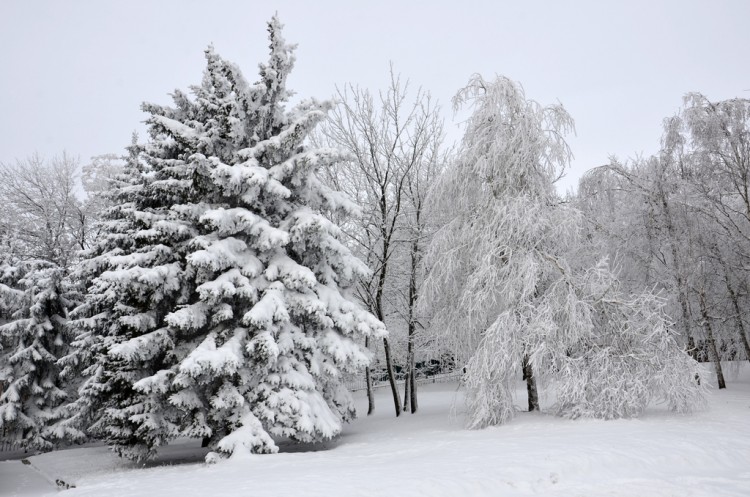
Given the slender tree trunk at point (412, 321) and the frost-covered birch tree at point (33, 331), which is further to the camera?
the frost-covered birch tree at point (33, 331)

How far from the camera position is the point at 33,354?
65.5 ft

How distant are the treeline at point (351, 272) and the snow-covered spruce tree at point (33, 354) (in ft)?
12.6

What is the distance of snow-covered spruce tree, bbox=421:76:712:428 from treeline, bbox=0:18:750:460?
0.05 metres

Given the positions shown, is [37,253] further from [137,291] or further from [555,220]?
[555,220]

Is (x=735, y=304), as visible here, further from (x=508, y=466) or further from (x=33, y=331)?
(x=33, y=331)

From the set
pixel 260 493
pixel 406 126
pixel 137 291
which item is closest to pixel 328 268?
pixel 137 291

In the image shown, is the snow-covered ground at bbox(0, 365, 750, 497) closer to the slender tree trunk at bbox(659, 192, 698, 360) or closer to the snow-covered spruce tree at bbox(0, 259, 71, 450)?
the slender tree trunk at bbox(659, 192, 698, 360)

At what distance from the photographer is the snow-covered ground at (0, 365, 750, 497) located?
6.95 meters

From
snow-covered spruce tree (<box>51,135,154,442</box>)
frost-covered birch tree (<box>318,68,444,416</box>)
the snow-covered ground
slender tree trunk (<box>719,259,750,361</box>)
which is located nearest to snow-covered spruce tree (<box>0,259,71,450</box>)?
snow-covered spruce tree (<box>51,135,154,442</box>)

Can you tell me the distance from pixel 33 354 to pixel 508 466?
65.5 feet

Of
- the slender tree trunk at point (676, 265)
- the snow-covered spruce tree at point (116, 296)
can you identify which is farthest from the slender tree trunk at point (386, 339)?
the slender tree trunk at point (676, 265)

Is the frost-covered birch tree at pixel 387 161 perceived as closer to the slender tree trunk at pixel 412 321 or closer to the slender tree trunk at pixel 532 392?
the slender tree trunk at pixel 412 321

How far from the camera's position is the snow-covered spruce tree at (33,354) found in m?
19.9

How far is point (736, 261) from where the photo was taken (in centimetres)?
1783
